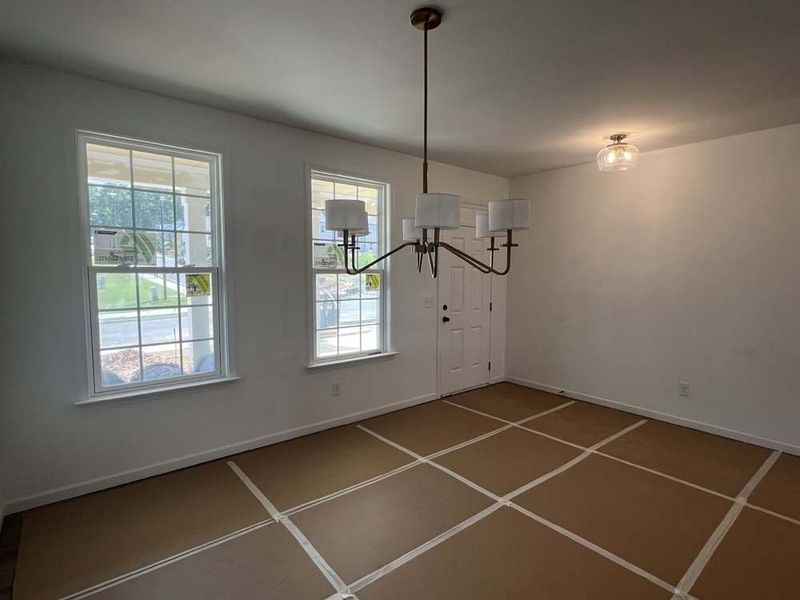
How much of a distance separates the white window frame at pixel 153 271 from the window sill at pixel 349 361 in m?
0.73

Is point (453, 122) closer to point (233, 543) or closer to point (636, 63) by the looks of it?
point (636, 63)

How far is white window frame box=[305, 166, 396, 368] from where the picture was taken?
3549 mm

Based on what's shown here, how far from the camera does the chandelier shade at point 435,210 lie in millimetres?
1710

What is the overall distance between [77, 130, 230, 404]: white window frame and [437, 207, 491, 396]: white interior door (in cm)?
232

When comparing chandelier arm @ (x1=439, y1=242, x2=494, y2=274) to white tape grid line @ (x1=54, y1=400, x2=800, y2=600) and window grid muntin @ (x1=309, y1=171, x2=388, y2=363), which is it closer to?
white tape grid line @ (x1=54, y1=400, x2=800, y2=600)

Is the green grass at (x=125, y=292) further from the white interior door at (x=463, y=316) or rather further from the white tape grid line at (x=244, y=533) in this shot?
the white interior door at (x=463, y=316)

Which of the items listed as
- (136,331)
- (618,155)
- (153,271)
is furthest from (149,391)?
(618,155)

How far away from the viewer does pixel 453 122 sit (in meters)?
3.24

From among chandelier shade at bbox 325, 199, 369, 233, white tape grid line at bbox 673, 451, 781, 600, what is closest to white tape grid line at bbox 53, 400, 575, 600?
white tape grid line at bbox 673, 451, 781, 600

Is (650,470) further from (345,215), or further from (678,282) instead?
(345,215)

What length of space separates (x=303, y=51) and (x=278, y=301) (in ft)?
6.11

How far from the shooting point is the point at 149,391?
2832 millimetres

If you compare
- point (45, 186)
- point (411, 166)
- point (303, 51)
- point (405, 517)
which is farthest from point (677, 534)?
point (45, 186)

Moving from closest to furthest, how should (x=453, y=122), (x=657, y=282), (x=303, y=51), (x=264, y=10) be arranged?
(x=264, y=10), (x=303, y=51), (x=453, y=122), (x=657, y=282)
